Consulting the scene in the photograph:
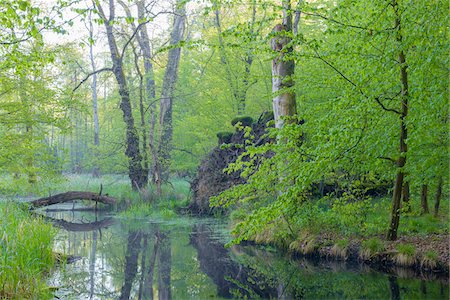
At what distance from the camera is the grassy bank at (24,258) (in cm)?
566

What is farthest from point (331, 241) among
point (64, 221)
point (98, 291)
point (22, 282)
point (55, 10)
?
point (64, 221)

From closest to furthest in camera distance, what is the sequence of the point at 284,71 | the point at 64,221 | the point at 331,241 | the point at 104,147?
the point at 331,241 < the point at 284,71 < the point at 64,221 < the point at 104,147

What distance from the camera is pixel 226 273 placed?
7934mm

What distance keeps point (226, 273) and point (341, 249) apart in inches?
81.8

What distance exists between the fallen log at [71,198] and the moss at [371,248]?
37.9 feet

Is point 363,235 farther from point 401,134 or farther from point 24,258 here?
point 24,258

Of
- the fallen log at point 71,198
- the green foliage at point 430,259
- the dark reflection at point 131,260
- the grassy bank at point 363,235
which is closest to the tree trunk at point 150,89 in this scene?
the fallen log at point 71,198

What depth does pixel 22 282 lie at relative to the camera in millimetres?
5844

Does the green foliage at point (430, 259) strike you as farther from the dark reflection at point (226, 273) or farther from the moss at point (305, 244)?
the dark reflection at point (226, 273)

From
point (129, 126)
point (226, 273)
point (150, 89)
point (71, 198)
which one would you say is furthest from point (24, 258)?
point (150, 89)

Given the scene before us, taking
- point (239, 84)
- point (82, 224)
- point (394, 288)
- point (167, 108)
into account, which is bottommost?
point (82, 224)

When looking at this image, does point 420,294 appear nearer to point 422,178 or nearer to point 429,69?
point 422,178

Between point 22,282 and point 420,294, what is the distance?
4.99 metres

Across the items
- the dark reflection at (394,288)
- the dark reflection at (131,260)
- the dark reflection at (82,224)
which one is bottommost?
the dark reflection at (82,224)
